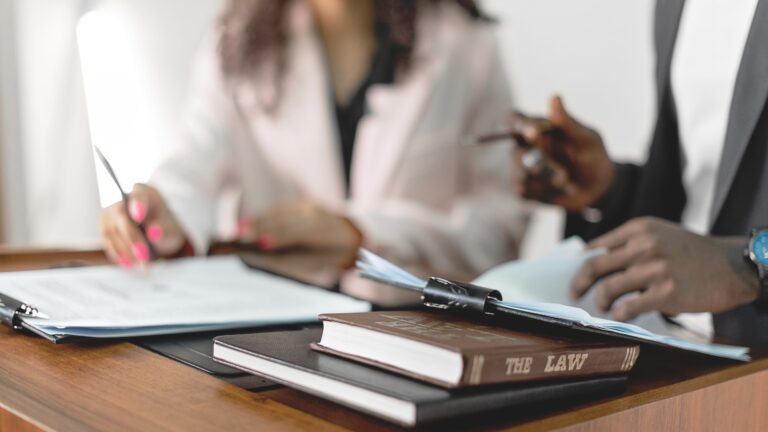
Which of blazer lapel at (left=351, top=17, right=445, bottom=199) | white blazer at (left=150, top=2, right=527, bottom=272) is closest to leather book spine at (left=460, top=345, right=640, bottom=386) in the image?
white blazer at (left=150, top=2, right=527, bottom=272)

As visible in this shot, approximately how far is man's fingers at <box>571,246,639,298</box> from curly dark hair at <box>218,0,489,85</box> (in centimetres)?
116

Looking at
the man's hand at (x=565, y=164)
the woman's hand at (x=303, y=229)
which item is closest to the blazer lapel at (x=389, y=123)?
the woman's hand at (x=303, y=229)

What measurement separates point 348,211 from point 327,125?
0.71 ft

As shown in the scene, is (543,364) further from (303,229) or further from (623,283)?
(303,229)

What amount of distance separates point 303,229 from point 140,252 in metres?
0.65

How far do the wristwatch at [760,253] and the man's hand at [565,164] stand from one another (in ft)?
1.01

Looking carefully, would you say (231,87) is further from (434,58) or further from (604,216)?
(604,216)

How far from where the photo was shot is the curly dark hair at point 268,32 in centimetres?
186

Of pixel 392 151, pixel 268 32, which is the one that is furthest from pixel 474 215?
pixel 268 32

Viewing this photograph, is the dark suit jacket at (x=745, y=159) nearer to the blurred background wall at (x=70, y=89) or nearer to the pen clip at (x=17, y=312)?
the pen clip at (x=17, y=312)

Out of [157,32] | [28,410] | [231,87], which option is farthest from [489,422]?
[157,32]

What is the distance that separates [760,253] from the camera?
2.30ft

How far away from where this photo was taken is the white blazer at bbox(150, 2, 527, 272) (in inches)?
67.9

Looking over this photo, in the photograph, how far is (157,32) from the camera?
2514 millimetres
